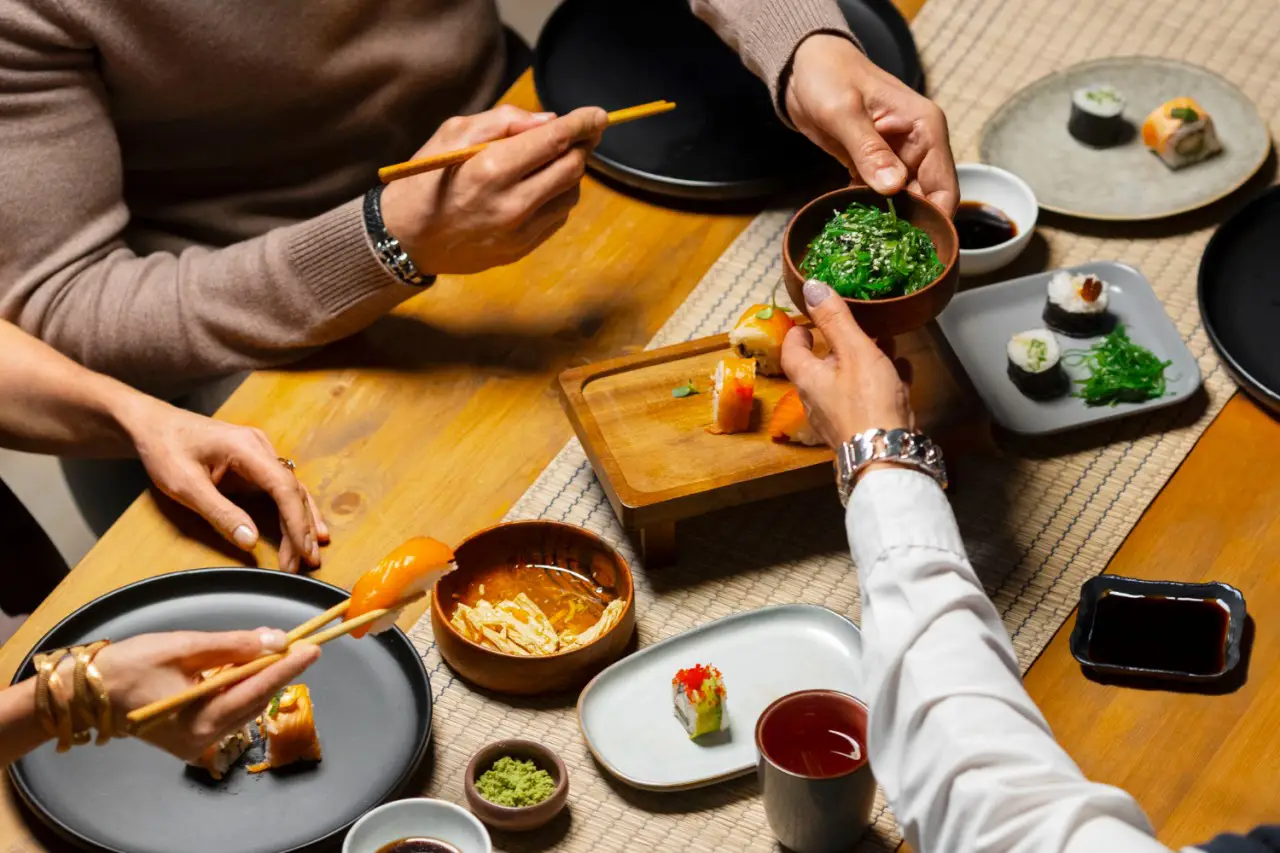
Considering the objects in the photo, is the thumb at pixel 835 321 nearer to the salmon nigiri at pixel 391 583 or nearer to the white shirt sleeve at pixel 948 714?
the white shirt sleeve at pixel 948 714

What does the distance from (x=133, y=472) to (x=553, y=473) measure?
822 mm

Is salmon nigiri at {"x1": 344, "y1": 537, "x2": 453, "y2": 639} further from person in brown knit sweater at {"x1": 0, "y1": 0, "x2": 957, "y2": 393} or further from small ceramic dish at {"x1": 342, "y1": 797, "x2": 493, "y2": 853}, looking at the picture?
person in brown knit sweater at {"x1": 0, "y1": 0, "x2": 957, "y2": 393}

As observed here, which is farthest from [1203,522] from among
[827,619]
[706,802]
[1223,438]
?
[706,802]

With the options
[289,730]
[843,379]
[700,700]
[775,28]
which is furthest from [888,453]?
[775,28]

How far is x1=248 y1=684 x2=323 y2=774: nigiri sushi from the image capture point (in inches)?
61.2

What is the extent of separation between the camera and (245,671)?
1387 millimetres

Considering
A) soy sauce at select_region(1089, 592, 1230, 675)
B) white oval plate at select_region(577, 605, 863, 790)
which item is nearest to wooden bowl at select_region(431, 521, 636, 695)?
white oval plate at select_region(577, 605, 863, 790)

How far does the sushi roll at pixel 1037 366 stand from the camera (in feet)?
6.36

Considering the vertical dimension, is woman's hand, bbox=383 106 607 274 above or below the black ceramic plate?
above

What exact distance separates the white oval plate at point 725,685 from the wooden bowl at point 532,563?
0.04 meters

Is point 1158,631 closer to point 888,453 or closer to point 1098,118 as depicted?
point 888,453

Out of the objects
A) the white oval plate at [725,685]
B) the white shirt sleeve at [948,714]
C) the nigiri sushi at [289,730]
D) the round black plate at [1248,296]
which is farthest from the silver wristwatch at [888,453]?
the round black plate at [1248,296]

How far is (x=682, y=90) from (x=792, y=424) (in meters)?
0.87

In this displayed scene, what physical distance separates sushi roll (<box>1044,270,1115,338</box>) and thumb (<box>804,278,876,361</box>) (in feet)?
1.90
